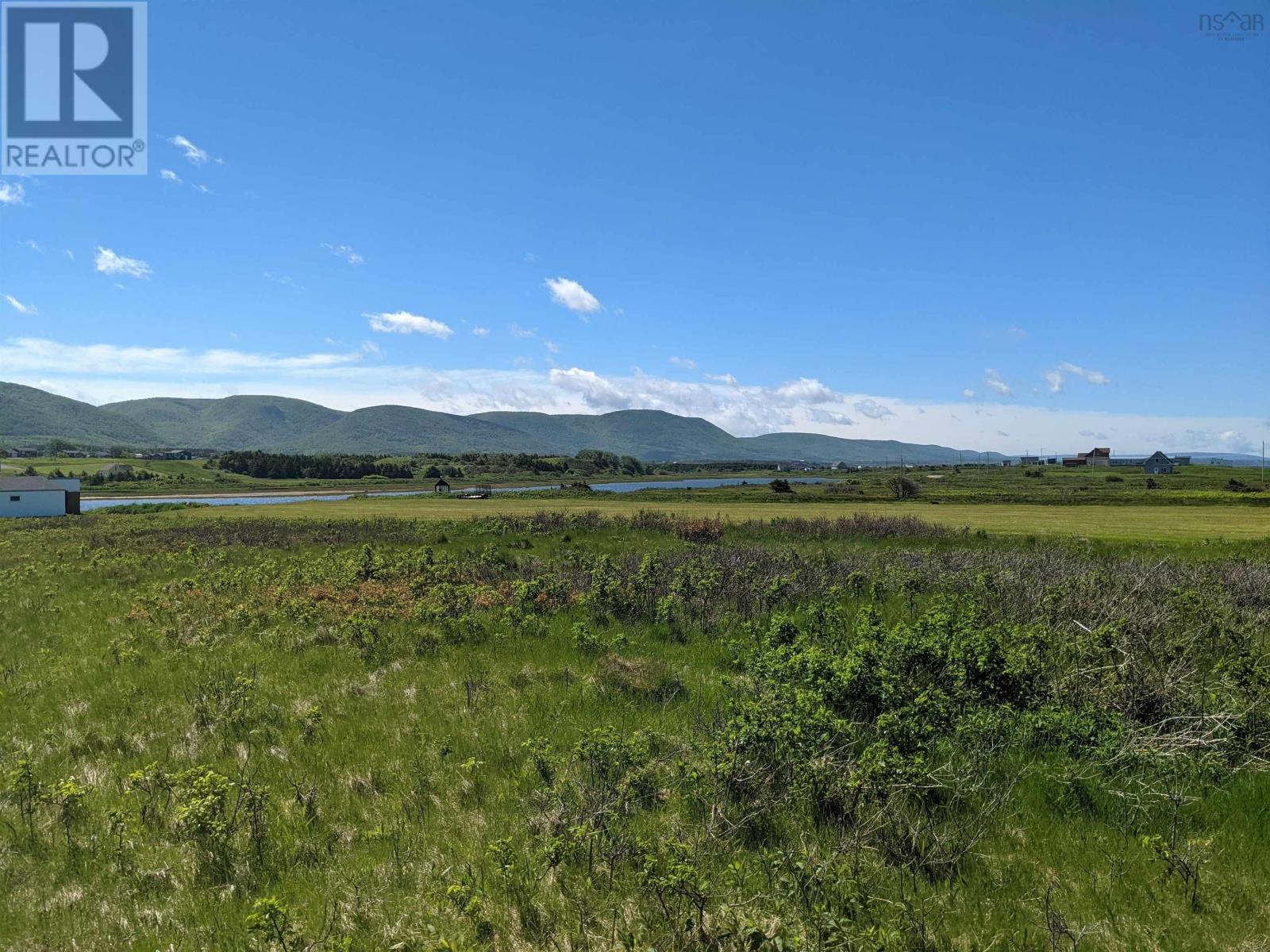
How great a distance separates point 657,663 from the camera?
37.2 feet

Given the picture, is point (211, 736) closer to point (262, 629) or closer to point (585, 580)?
point (262, 629)

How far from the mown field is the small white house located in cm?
6859

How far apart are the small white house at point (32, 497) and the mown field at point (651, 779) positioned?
2700 inches

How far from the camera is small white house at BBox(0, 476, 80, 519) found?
62.2 metres

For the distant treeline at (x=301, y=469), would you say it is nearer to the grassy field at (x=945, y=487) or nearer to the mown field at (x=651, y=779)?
the grassy field at (x=945, y=487)

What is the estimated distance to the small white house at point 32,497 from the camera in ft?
204

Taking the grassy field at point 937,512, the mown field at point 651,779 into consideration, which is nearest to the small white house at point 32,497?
the grassy field at point 937,512

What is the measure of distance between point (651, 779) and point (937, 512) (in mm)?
49794

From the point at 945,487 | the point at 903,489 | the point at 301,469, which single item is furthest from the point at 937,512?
the point at 301,469

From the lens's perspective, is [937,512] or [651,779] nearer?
[651,779]

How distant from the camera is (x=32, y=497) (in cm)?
6300

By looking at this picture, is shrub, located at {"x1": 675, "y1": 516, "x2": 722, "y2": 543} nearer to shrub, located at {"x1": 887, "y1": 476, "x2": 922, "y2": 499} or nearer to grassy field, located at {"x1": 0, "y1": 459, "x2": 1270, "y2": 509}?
grassy field, located at {"x1": 0, "y1": 459, "x2": 1270, "y2": 509}

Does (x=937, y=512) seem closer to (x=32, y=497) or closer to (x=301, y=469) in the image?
(x=32, y=497)

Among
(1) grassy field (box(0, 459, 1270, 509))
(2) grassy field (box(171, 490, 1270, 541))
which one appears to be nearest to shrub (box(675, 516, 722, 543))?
(2) grassy field (box(171, 490, 1270, 541))
